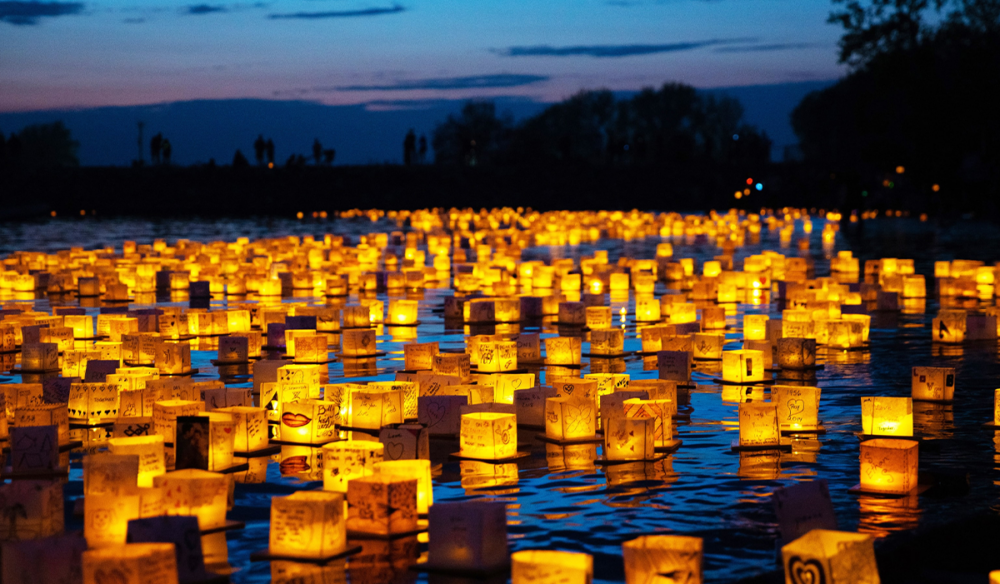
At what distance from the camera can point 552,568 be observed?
18.7 feet

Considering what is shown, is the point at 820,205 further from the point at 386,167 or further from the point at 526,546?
the point at 526,546

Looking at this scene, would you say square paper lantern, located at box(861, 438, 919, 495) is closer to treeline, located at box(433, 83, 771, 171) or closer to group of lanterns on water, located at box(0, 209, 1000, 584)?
group of lanterns on water, located at box(0, 209, 1000, 584)

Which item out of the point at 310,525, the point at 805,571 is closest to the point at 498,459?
the point at 310,525

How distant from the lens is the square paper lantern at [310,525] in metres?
6.65

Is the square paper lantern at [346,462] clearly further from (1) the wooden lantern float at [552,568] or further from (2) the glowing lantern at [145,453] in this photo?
(1) the wooden lantern float at [552,568]

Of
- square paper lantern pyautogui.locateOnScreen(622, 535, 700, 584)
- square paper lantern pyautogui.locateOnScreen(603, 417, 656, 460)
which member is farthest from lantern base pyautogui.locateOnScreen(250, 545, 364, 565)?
square paper lantern pyautogui.locateOnScreen(603, 417, 656, 460)

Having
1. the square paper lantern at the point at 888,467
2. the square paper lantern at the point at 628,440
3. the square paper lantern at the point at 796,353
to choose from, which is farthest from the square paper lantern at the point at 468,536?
the square paper lantern at the point at 796,353

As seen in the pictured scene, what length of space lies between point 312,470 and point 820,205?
6628 centimetres

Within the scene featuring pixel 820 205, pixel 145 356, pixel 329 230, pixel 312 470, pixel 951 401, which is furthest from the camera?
pixel 820 205

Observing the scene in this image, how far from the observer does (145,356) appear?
14.0 metres

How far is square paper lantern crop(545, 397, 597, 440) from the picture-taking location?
31.7ft

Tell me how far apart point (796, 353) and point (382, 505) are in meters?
7.56

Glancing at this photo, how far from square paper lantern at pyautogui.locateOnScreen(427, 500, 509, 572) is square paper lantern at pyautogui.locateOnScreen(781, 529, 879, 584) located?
154 cm

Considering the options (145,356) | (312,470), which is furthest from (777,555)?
(145,356)
